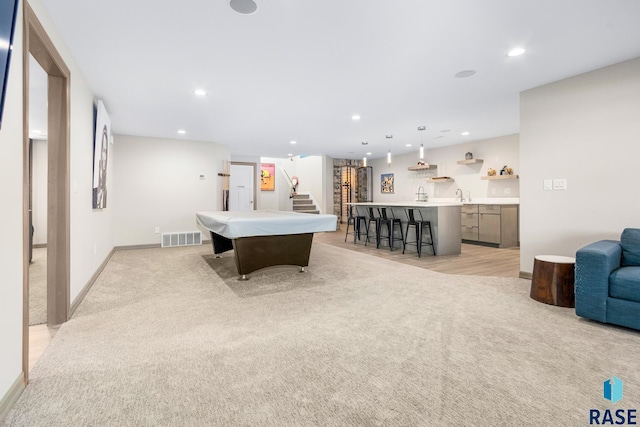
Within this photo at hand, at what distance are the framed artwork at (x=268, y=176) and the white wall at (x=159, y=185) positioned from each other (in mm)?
4319

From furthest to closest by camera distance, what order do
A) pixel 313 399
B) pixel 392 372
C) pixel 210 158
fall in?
pixel 210 158 → pixel 392 372 → pixel 313 399

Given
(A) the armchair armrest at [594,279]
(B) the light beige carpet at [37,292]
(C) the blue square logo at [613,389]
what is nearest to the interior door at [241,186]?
(B) the light beige carpet at [37,292]

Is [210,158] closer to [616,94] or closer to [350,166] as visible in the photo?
[350,166]

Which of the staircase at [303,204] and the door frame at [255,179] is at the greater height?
the door frame at [255,179]

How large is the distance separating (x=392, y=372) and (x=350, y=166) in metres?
9.26

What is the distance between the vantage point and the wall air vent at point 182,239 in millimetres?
6734

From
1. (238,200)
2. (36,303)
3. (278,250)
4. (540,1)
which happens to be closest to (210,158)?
(238,200)

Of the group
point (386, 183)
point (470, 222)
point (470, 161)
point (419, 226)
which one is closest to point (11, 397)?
point (419, 226)

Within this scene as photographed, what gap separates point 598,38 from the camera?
2676 millimetres

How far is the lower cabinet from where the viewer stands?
6551 millimetres

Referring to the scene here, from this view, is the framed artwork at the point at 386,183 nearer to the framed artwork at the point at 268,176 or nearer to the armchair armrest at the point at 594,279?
the framed artwork at the point at 268,176

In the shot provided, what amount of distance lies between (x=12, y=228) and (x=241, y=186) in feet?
28.1

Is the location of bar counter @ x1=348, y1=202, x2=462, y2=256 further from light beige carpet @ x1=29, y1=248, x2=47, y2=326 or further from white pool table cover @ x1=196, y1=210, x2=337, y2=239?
light beige carpet @ x1=29, y1=248, x2=47, y2=326

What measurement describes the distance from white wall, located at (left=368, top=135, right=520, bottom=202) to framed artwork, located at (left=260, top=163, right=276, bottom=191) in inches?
157
